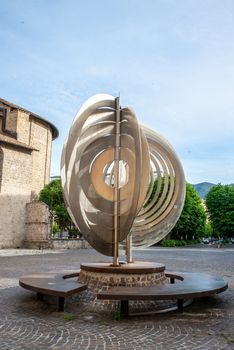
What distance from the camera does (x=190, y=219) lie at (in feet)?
157

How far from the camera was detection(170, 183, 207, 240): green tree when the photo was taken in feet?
154

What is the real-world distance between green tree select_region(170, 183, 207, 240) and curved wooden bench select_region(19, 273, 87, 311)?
39032mm

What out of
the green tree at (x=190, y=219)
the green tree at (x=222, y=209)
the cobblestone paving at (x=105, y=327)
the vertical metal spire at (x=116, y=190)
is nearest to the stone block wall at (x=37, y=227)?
the green tree at (x=190, y=219)

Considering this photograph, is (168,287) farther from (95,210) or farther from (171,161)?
(171,161)

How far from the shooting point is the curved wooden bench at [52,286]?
7.07 meters

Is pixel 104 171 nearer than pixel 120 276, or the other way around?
pixel 120 276

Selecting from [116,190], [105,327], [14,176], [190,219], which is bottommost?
[105,327]

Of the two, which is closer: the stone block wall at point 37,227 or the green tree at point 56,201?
the stone block wall at point 37,227

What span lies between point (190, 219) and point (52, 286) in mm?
42186

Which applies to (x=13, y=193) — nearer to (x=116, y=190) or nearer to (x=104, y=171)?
(x=104, y=171)

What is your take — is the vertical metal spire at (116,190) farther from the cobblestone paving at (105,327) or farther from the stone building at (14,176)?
the stone building at (14,176)

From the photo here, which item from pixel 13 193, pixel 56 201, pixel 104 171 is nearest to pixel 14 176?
pixel 13 193

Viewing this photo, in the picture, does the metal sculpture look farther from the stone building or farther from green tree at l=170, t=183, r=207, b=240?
green tree at l=170, t=183, r=207, b=240

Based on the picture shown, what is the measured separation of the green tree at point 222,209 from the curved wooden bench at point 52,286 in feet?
140
